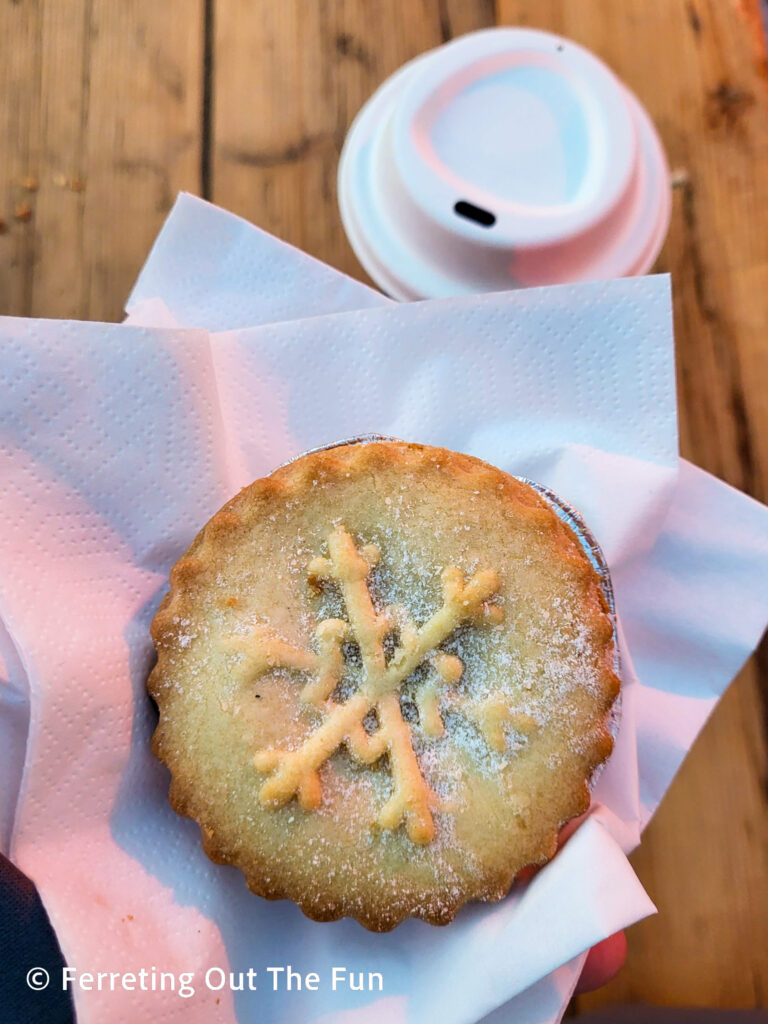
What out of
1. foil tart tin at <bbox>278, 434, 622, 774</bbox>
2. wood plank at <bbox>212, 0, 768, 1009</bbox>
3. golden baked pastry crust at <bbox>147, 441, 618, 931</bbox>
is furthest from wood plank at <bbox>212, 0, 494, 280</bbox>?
golden baked pastry crust at <bbox>147, 441, 618, 931</bbox>

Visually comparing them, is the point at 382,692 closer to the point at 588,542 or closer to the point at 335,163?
the point at 588,542

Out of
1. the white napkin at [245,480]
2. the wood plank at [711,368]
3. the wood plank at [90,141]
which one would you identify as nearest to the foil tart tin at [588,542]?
the white napkin at [245,480]

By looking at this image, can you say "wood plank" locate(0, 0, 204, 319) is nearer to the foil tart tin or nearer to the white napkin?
the white napkin

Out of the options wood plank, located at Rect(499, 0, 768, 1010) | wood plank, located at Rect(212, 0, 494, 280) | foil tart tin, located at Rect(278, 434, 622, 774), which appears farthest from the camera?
wood plank, located at Rect(212, 0, 494, 280)

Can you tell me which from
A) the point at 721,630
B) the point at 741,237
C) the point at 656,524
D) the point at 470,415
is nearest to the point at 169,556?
the point at 470,415

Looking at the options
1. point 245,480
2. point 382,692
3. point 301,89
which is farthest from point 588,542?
point 301,89

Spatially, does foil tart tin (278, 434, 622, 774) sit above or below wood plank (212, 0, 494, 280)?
below

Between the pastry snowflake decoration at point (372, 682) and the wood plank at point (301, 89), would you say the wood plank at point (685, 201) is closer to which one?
the wood plank at point (301, 89)
